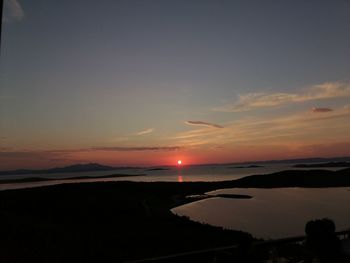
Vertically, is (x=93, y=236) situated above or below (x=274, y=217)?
above

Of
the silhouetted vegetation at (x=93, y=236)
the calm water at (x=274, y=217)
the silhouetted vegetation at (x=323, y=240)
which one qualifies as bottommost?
the calm water at (x=274, y=217)

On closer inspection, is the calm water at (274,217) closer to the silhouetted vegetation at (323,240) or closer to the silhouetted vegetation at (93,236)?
the silhouetted vegetation at (93,236)

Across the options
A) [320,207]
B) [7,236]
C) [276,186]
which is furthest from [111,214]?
[276,186]

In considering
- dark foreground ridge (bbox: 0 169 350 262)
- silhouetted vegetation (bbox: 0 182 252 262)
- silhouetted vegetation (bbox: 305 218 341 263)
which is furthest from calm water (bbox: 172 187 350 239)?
silhouetted vegetation (bbox: 305 218 341 263)

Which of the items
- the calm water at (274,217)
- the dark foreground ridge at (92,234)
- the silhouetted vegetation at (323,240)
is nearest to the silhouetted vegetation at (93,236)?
the dark foreground ridge at (92,234)

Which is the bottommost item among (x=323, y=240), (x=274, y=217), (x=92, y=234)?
(x=274, y=217)

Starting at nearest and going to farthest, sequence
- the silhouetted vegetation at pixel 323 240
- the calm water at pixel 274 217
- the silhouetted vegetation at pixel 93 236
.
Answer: the silhouetted vegetation at pixel 323 240 < the silhouetted vegetation at pixel 93 236 < the calm water at pixel 274 217

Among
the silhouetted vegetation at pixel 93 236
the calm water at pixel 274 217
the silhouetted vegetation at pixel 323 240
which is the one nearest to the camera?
the silhouetted vegetation at pixel 323 240

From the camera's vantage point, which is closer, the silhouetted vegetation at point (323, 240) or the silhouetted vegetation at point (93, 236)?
the silhouetted vegetation at point (323, 240)

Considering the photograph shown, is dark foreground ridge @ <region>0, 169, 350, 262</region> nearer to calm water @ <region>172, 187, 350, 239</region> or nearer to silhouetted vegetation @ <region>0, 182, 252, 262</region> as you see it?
silhouetted vegetation @ <region>0, 182, 252, 262</region>

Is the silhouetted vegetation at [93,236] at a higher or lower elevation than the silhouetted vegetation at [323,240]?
lower

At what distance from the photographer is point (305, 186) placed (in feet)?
226

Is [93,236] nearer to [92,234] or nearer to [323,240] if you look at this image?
[92,234]

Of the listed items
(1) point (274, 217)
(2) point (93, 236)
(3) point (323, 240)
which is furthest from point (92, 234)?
(1) point (274, 217)
